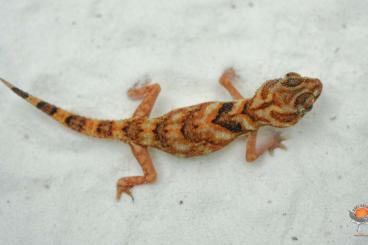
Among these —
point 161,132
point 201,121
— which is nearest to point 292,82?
point 201,121

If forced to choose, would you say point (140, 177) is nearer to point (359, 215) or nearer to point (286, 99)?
point (286, 99)

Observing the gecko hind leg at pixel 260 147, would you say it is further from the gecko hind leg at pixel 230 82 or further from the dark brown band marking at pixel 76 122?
the dark brown band marking at pixel 76 122

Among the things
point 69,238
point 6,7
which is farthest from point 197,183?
point 6,7

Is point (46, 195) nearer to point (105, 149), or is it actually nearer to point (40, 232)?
point (40, 232)

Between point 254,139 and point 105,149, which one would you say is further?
point 105,149

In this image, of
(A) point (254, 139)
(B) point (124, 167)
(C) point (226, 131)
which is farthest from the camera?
(B) point (124, 167)

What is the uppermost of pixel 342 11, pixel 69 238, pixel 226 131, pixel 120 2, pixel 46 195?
pixel 120 2
